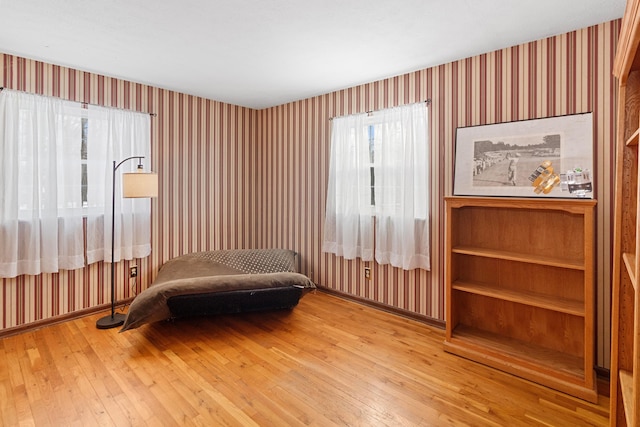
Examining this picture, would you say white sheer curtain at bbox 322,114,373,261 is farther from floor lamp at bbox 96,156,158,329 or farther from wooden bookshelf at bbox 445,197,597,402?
floor lamp at bbox 96,156,158,329

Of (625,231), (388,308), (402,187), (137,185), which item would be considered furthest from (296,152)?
(625,231)

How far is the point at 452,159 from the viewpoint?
10.2 feet

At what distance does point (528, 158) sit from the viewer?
2613 mm

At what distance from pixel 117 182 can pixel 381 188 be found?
9.43 ft

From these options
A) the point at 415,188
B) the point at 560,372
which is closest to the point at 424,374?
the point at 560,372

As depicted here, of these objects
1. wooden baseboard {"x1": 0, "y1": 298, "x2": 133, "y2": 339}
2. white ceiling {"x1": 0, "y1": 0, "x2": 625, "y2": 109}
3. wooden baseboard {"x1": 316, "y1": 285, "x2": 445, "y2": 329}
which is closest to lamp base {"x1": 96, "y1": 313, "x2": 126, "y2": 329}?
wooden baseboard {"x1": 0, "y1": 298, "x2": 133, "y2": 339}

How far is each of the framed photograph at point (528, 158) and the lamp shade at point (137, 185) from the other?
2.91m

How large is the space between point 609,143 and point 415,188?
1.50m

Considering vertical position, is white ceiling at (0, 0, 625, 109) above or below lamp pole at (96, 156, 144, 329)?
above

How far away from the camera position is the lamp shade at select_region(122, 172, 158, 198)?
10.4 ft

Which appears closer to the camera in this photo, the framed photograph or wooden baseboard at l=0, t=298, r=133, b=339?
the framed photograph

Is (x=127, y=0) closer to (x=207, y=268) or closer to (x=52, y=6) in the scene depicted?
(x=52, y=6)

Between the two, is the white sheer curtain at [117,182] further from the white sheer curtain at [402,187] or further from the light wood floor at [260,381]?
the white sheer curtain at [402,187]

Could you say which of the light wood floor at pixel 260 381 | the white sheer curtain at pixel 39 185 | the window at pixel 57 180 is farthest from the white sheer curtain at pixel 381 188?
the white sheer curtain at pixel 39 185
